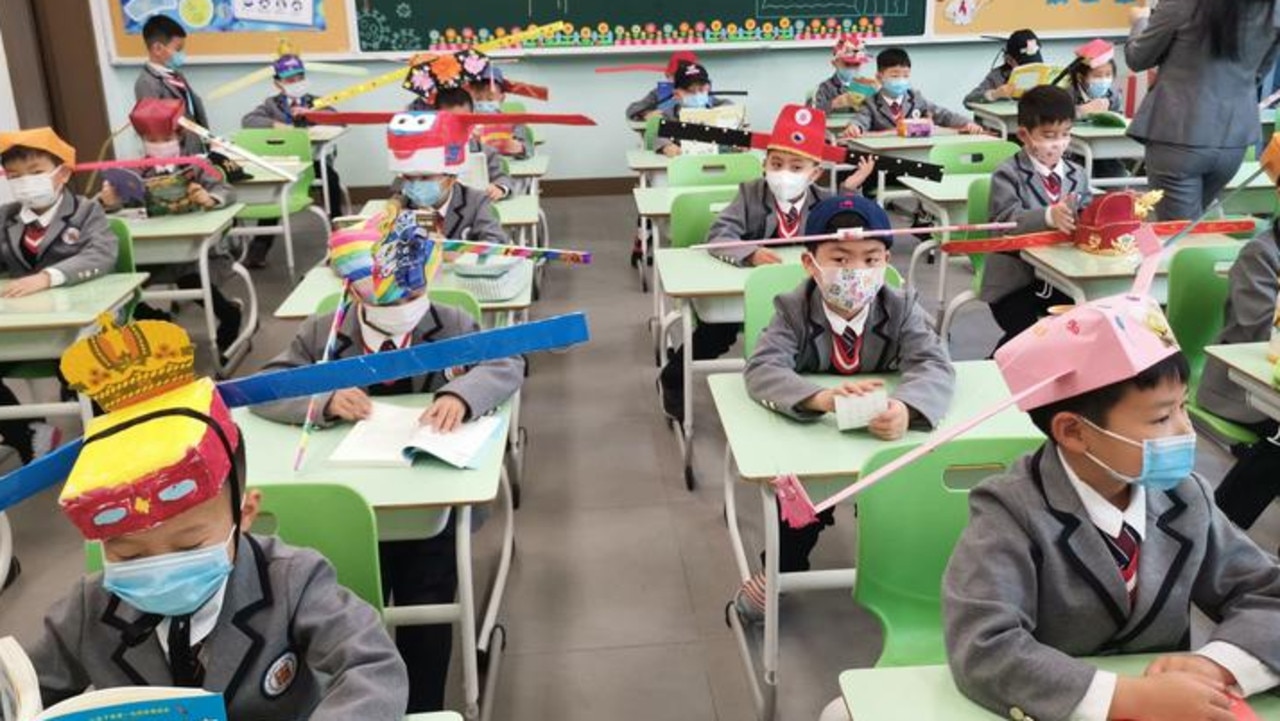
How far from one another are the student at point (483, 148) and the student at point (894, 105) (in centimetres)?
218

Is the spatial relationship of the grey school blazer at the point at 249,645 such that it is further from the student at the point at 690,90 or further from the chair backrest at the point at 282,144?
the student at the point at 690,90

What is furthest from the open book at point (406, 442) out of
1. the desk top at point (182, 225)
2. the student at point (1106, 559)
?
the desk top at point (182, 225)

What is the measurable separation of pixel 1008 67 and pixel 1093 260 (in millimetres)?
4150

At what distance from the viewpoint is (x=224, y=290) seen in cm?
555

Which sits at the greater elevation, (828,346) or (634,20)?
(634,20)

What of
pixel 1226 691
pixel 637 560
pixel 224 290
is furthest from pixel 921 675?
pixel 224 290

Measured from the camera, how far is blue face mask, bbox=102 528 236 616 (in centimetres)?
127

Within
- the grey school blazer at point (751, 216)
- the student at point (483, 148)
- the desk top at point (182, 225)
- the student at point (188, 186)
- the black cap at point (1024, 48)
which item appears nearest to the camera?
the grey school blazer at point (751, 216)

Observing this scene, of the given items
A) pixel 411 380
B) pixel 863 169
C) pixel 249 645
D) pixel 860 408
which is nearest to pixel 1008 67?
pixel 863 169

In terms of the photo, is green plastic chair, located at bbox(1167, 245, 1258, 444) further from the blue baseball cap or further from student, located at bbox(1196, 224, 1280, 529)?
the blue baseball cap

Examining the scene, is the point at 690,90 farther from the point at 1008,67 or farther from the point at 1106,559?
the point at 1106,559

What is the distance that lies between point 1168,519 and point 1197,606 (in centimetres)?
15

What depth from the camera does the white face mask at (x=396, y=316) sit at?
2396 millimetres

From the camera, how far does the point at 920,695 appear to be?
53.4 inches
